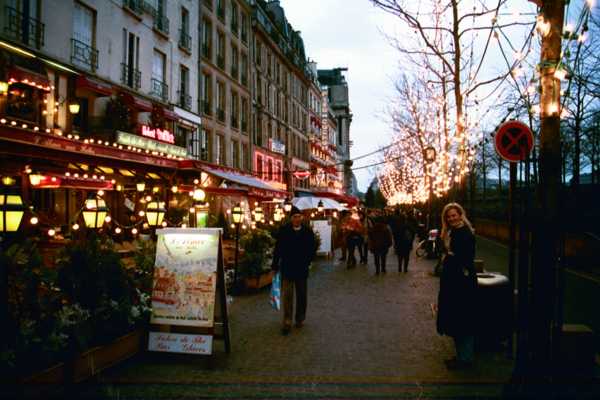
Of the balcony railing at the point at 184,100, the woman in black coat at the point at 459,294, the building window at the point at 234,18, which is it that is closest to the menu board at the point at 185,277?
the woman in black coat at the point at 459,294

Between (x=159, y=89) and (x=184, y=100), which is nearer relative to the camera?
(x=159, y=89)

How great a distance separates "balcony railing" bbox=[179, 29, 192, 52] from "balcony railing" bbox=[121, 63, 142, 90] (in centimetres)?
439

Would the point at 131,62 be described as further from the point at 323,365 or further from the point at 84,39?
the point at 323,365

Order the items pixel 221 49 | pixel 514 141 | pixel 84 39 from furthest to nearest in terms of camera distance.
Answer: pixel 221 49, pixel 84 39, pixel 514 141

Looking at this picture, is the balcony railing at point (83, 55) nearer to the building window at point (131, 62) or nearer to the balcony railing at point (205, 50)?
the building window at point (131, 62)

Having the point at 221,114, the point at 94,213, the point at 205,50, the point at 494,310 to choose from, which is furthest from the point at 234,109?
the point at 494,310

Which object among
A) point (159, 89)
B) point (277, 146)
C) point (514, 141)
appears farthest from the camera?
point (277, 146)

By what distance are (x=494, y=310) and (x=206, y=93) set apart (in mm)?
24320

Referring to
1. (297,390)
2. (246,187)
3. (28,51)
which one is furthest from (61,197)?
(297,390)

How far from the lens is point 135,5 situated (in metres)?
20.0

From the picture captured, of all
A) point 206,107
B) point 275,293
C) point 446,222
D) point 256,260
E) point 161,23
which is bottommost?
point 275,293


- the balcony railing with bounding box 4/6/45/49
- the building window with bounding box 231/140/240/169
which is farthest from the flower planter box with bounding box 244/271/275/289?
the building window with bounding box 231/140/240/169

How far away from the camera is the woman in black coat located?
214 inches

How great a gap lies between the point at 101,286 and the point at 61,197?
11.4 meters
